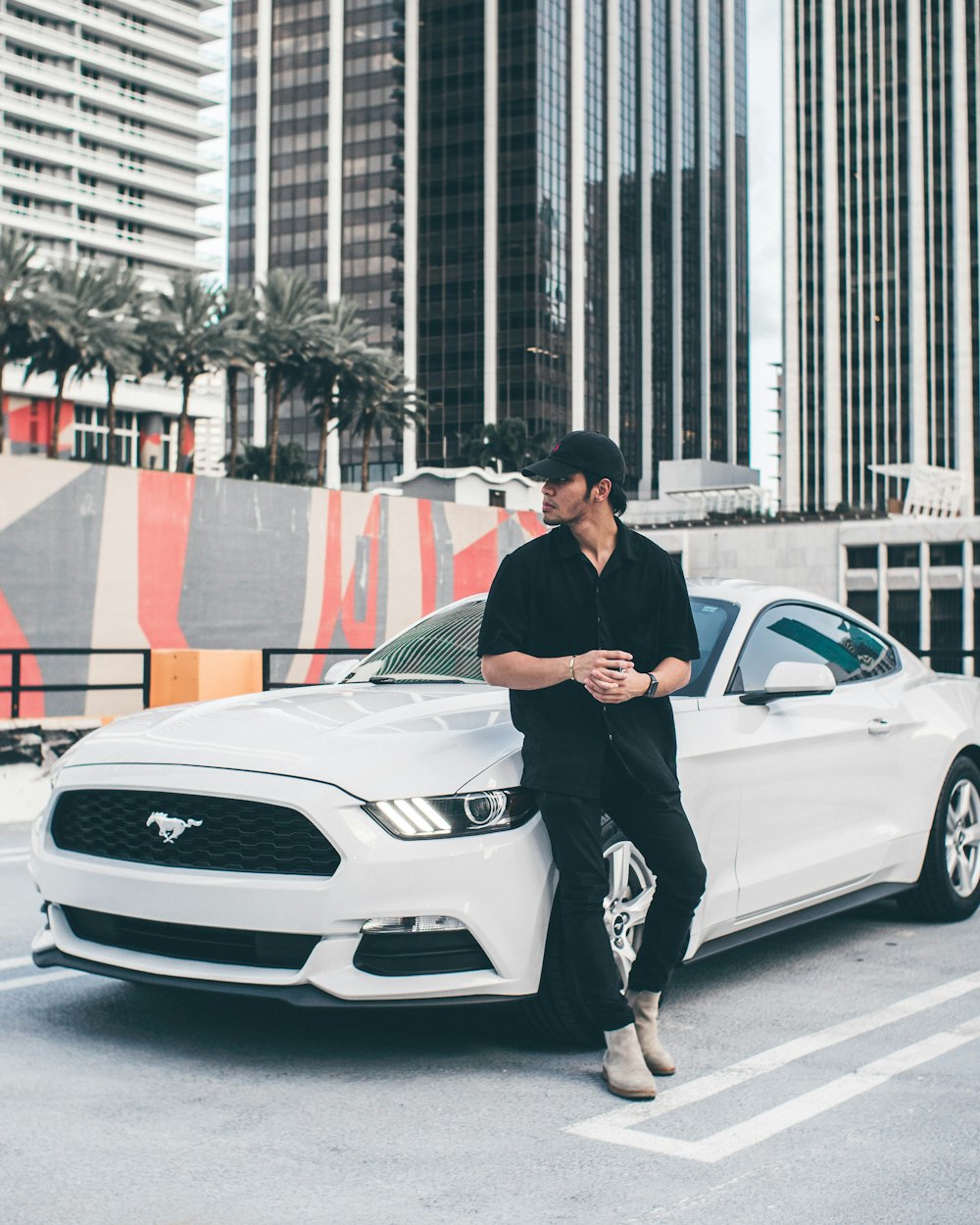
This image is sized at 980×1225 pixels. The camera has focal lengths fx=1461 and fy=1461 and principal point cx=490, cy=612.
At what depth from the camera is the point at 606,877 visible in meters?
4.18

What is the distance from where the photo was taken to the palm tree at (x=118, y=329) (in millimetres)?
63406

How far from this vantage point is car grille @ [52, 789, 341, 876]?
4.10 meters

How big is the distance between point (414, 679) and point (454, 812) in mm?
1389

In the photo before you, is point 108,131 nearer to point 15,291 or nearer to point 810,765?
point 15,291

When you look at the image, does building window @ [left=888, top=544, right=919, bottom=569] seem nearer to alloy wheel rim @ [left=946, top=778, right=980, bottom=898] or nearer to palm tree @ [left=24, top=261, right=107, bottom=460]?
palm tree @ [left=24, top=261, right=107, bottom=460]

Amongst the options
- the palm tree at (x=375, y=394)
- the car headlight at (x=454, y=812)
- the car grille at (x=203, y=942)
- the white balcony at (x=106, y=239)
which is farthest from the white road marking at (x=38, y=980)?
the white balcony at (x=106, y=239)

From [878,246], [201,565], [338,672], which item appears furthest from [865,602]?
[338,672]

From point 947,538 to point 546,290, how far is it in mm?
44413

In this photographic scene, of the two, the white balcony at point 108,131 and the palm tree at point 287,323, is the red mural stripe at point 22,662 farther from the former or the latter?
the white balcony at point 108,131

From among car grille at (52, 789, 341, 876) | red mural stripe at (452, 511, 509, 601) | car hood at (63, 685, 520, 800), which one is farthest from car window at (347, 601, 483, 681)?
red mural stripe at (452, 511, 509, 601)

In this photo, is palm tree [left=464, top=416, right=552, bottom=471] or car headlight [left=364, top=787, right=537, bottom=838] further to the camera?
palm tree [left=464, top=416, right=552, bottom=471]

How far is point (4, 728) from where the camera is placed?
1098 centimetres

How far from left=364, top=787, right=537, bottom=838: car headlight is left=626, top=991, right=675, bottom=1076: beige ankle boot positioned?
61 centimetres

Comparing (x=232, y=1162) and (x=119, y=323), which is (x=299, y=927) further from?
(x=119, y=323)
